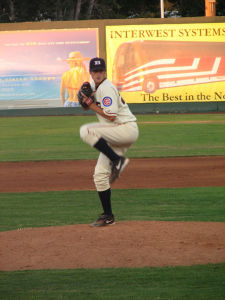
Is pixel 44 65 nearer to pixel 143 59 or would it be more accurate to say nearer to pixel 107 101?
pixel 143 59

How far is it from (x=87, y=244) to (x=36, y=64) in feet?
87.5

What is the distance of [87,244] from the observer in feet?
25.7

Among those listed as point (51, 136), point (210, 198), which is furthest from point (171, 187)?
point (51, 136)

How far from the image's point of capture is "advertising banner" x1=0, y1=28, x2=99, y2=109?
33.6 meters

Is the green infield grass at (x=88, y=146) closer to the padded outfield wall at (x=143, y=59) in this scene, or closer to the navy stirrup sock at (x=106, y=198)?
the padded outfield wall at (x=143, y=59)

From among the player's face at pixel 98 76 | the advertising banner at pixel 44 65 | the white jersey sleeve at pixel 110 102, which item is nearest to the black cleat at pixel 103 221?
the white jersey sleeve at pixel 110 102

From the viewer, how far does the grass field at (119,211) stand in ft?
20.1

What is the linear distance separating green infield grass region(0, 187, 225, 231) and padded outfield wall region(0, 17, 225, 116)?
21.4 m

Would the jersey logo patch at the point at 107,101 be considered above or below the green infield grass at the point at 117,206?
above

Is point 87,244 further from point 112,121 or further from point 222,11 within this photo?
point 222,11

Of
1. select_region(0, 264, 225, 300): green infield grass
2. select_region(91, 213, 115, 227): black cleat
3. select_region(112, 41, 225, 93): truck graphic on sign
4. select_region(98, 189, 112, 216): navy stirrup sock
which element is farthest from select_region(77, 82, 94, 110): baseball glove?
select_region(112, 41, 225, 93): truck graphic on sign

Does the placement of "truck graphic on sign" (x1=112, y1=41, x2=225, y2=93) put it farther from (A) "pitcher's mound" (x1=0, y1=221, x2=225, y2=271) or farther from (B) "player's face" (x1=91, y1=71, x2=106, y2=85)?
(B) "player's face" (x1=91, y1=71, x2=106, y2=85)

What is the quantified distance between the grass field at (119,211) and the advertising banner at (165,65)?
8.89 m

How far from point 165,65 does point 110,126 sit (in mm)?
25871
